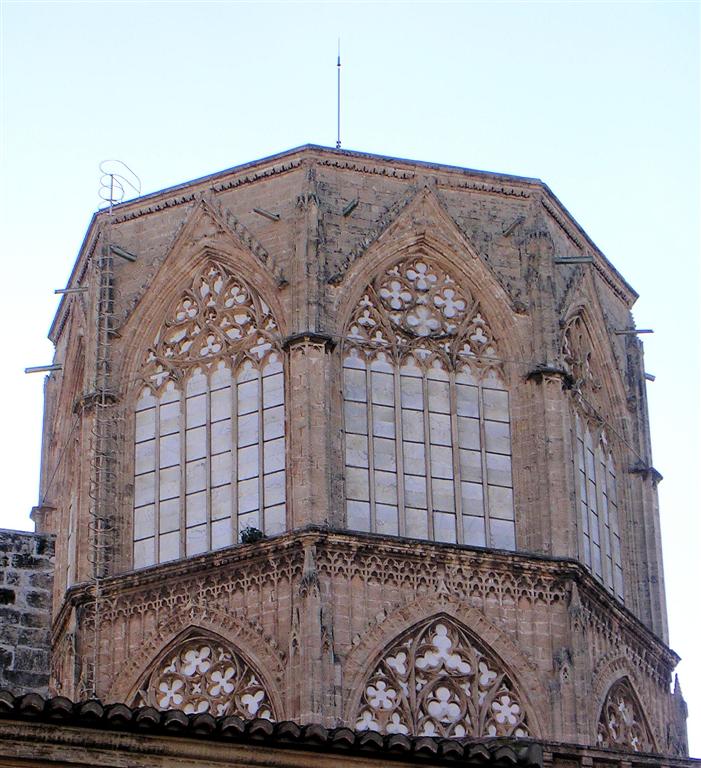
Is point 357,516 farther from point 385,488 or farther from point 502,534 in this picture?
point 502,534

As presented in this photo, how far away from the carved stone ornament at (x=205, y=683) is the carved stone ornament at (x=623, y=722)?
516cm

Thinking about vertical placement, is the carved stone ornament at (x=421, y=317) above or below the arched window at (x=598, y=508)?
above

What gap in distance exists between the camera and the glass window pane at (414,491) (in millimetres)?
41062

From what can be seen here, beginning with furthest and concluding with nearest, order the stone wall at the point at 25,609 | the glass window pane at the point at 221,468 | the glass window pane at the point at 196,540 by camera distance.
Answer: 1. the glass window pane at the point at 221,468
2. the glass window pane at the point at 196,540
3. the stone wall at the point at 25,609

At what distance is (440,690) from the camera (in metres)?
39.7

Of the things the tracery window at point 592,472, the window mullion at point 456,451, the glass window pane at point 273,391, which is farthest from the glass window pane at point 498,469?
the glass window pane at point 273,391

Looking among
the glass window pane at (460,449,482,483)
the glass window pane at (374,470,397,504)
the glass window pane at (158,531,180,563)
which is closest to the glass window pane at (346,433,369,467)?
the glass window pane at (374,470,397,504)

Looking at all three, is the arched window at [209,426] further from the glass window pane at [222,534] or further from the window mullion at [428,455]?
the window mullion at [428,455]

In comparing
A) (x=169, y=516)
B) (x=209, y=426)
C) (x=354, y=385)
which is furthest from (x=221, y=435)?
(x=354, y=385)

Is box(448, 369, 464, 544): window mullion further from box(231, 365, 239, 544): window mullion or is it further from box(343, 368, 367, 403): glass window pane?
box(231, 365, 239, 544): window mullion

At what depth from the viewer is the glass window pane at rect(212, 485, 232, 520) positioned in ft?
135

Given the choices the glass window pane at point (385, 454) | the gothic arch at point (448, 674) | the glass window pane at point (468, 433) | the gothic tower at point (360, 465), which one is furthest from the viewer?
the glass window pane at point (468, 433)

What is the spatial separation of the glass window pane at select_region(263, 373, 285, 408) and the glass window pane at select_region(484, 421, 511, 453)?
315 centimetres

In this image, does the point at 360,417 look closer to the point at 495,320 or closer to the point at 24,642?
the point at 495,320
